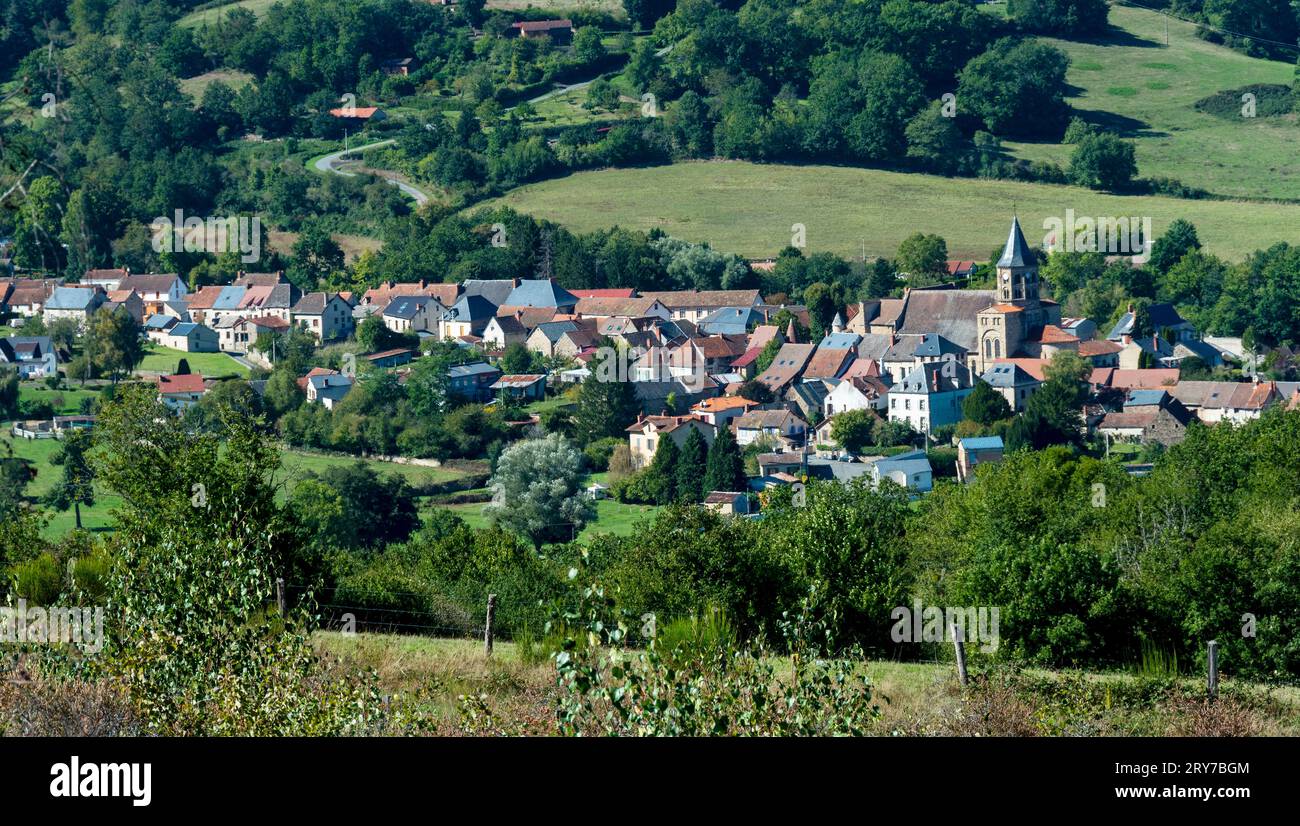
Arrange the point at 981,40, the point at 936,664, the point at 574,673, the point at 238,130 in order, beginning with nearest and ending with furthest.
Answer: the point at 574,673 < the point at 936,664 < the point at 238,130 < the point at 981,40

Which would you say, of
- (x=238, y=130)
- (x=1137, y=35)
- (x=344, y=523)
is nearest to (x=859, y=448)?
(x=344, y=523)

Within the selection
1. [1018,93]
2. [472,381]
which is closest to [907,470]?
[472,381]

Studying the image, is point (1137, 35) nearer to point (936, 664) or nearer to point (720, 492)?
point (720, 492)

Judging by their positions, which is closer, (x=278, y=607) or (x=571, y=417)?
(x=278, y=607)

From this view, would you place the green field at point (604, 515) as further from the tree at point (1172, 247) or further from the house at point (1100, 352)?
the tree at point (1172, 247)

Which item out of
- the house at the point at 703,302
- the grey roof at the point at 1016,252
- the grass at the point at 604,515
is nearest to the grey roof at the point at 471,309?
the house at the point at 703,302

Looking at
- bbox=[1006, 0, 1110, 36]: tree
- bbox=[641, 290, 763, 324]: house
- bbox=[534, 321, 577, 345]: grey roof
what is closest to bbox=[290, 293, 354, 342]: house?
bbox=[534, 321, 577, 345]: grey roof
